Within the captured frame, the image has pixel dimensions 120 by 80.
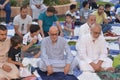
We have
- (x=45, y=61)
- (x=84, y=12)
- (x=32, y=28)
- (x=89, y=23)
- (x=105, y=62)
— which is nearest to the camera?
(x=45, y=61)

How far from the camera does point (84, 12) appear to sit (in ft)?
36.0

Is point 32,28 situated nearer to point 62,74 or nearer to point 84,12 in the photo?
point 62,74

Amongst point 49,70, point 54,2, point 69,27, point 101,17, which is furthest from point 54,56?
point 54,2

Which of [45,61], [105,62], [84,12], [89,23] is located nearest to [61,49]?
[45,61]

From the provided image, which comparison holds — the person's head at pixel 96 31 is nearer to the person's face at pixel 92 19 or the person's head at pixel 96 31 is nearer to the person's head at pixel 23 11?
the person's face at pixel 92 19

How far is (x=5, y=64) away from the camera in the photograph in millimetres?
6180

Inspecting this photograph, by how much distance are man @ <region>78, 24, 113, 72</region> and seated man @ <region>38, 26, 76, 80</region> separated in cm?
33

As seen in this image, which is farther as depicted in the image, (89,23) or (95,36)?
(89,23)

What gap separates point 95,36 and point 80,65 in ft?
1.98

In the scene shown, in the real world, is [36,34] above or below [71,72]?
above

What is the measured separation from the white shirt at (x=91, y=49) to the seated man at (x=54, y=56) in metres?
0.34

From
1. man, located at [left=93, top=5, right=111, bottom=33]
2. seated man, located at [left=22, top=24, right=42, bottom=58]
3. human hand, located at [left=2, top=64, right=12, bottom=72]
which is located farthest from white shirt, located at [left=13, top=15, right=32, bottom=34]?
human hand, located at [left=2, top=64, right=12, bottom=72]

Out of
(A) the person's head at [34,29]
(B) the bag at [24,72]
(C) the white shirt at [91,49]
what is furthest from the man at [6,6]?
(B) the bag at [24,72]

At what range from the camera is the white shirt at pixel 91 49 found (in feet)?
23.0
